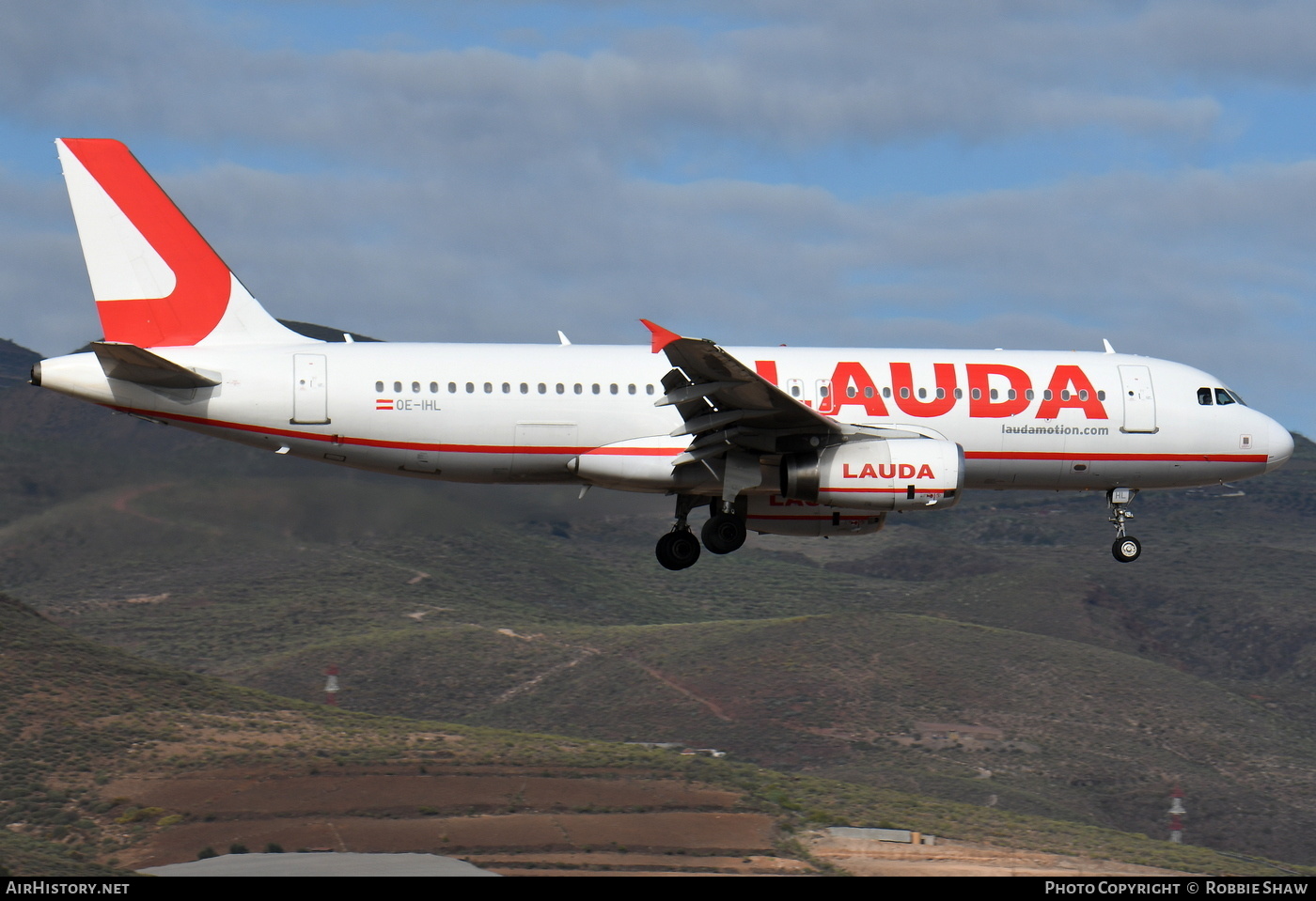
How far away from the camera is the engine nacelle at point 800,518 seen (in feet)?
122

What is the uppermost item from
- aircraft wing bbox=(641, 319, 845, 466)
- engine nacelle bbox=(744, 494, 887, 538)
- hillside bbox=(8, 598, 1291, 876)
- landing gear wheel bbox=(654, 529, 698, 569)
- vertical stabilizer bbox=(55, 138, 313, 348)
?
vertical stabilizer bbox=(55, 138, 313, 348)

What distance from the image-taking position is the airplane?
109 ft

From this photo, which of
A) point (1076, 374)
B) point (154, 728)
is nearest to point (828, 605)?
point (154, 728)

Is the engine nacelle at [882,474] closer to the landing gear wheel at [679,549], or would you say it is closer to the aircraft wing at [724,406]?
the aircraft wing at [724,406]

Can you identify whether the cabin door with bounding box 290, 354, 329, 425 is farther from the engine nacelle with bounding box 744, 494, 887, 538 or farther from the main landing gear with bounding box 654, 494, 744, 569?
the engine nacelle with bounding box 744, 494, 887, 538

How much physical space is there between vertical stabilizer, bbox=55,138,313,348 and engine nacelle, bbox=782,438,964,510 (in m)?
12.3

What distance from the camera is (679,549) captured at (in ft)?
121

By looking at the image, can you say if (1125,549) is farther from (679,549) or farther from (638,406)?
(638,406)

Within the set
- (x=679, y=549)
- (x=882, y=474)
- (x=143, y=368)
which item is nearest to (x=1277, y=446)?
(x=882, y=474)

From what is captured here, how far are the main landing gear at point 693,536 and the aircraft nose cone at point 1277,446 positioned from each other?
13.5m

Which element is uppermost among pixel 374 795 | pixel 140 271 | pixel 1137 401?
pixel 140 271

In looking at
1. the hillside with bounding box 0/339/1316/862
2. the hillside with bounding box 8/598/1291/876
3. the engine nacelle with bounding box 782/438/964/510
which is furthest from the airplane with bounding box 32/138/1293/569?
the hillside with bounding box 8/598/1291/876

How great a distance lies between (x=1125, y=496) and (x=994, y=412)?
4.26m

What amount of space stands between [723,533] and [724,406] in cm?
418
